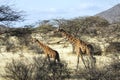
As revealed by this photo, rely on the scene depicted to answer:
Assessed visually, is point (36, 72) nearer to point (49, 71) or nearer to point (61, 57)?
point (49, 71)

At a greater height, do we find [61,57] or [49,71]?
[49,71]

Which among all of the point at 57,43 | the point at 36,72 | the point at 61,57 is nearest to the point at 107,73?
the point at 36,72

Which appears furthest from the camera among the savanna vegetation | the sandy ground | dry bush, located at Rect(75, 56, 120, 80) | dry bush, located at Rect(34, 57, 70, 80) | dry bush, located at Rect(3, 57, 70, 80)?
the sandy ground

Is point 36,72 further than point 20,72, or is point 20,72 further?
point 36,72

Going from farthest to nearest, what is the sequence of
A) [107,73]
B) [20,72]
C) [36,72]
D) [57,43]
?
[57,43] < [36,72] < [20,72] < [107,73]

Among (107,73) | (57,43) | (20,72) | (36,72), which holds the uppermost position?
(107,73)

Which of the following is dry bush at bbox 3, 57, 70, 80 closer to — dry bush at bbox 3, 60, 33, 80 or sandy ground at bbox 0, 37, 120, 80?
dry bush at bbox 3, 60, 33, 80

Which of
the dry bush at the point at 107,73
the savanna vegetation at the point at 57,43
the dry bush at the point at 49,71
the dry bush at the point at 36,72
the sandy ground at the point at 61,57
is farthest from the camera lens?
the sandy ground at the point at 61,57

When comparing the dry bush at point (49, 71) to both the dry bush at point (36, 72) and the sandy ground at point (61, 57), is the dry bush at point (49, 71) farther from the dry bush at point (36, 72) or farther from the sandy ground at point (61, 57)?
the sandy ground at point (61, 57)

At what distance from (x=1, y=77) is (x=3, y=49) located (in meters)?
9.84

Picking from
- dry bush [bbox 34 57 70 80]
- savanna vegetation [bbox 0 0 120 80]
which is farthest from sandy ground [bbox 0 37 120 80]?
dry bush [bbox 34 57 70 80]

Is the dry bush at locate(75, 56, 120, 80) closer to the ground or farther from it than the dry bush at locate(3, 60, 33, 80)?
farther from it

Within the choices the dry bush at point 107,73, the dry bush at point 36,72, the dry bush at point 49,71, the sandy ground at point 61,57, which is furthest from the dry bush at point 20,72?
the sandy ground at point 61,57

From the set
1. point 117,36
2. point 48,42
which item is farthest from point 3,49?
point 117,36
